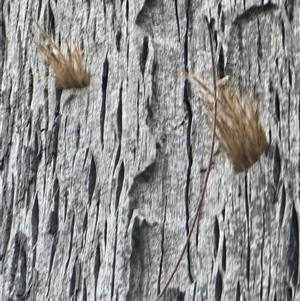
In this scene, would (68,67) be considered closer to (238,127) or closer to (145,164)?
(145,164)

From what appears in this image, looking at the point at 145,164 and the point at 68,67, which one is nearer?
the point at 145,164

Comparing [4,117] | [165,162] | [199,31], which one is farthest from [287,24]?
[4,117]

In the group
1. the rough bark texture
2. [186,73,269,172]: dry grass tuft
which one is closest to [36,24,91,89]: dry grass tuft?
the rough bark texture

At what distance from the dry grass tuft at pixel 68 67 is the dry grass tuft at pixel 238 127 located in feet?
1.03

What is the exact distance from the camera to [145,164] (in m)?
2.08

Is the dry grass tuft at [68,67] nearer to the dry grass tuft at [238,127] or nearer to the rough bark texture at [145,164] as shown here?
the rough bark texture at [145,164]

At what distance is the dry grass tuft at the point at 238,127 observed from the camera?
194 cm

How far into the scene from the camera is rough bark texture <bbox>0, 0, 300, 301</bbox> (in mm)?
1950

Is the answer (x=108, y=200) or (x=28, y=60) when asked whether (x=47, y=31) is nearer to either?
(x=28, y=60)

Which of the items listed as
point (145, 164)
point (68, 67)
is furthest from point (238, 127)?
point (68, 67)

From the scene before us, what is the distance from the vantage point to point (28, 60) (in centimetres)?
230

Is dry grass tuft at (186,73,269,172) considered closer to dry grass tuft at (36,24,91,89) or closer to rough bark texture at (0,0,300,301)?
rough bark texture at (0,0,300,301)

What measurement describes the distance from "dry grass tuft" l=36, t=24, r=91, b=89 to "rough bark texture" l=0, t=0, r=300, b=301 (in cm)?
2

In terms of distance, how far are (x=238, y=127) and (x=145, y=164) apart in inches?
9.9
